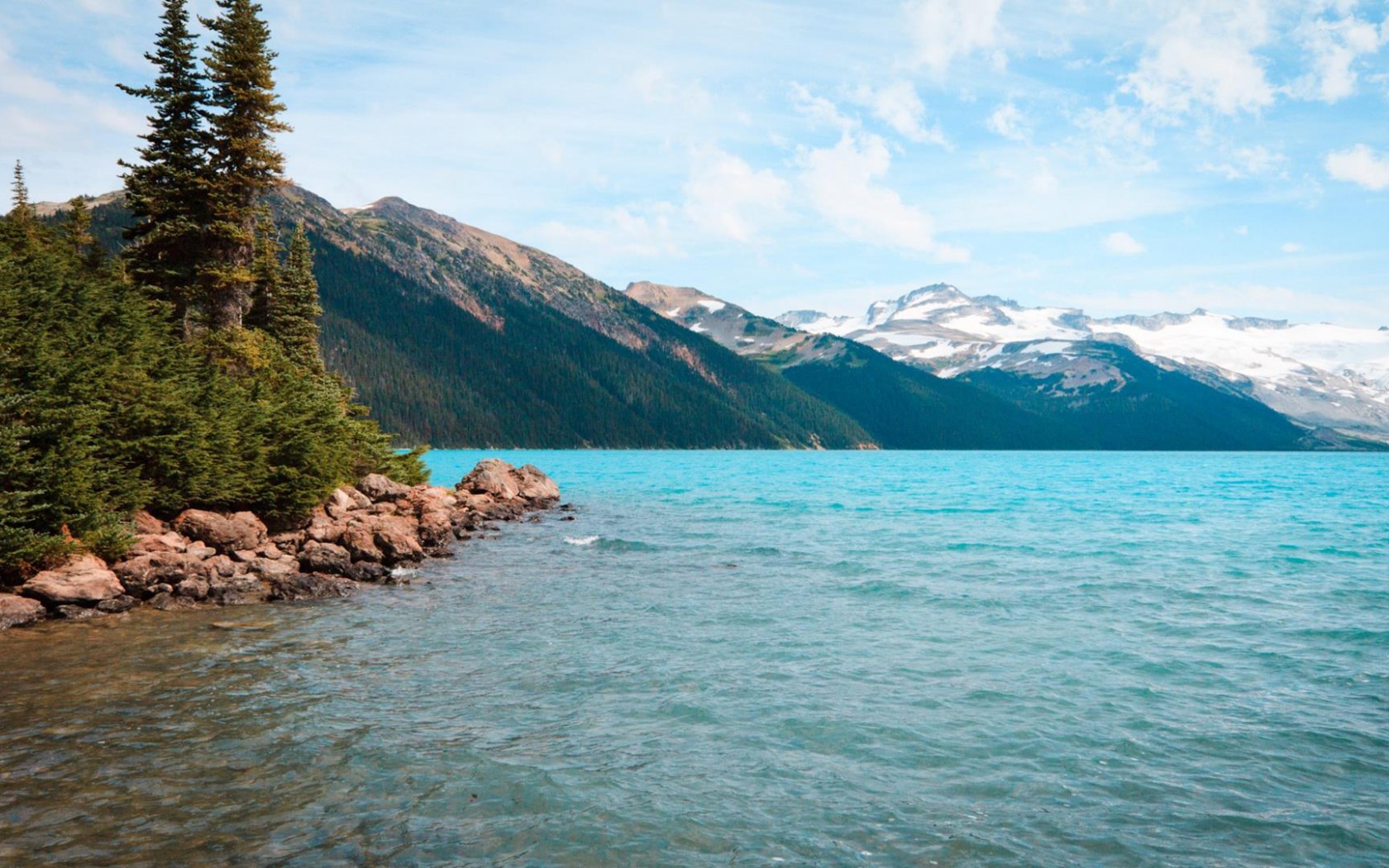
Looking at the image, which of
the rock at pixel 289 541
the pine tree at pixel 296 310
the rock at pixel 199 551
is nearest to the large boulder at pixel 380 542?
the rock at pixel 289 541

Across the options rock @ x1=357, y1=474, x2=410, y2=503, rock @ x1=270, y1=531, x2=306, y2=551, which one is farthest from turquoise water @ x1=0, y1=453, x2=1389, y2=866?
rock @ x1=357, y1=474, x2=410, y2=503

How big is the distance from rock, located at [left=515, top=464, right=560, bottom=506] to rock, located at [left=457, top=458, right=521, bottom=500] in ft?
3.09

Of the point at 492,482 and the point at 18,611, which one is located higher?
the point at 492,482

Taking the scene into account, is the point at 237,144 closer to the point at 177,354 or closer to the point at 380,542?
the point at 177,354

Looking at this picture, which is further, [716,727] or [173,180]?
[173,180]

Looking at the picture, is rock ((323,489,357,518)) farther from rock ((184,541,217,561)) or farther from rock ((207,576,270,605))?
rock ((207,576,270,605))

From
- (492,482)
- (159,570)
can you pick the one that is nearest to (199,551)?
(159,570)

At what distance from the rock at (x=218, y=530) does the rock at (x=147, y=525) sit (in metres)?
0.73

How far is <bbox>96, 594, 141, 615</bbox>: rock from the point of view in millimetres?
21672

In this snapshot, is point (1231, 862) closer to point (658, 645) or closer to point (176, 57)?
point (658, 645)

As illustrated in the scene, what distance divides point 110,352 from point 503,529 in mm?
23664

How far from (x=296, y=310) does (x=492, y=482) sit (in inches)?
696

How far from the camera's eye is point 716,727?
14641 mm

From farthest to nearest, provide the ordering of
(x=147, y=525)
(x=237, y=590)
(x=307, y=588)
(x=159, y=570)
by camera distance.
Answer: (x=147, y=525), (x=307, y=588), (x=237, y=590), (x=159, y=570)
